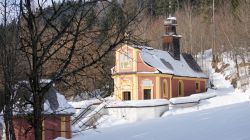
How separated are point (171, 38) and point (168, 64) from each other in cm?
431

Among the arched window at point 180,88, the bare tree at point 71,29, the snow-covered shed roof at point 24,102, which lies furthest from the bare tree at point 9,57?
the arched window at point 180,88

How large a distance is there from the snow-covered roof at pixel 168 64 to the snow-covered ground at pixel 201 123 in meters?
2.98

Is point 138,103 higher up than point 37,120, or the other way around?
point 37,120

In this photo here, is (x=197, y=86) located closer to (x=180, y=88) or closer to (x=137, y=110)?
(x=180, y=88)

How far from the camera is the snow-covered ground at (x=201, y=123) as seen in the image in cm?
1418

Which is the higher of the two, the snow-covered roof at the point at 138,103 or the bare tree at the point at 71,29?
the bare tree at the point at 71,29

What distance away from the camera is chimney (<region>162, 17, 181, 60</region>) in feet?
142

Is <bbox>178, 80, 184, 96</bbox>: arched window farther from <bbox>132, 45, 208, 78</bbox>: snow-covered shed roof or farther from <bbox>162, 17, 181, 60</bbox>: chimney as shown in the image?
<bbox>162, 17, 181, 60</bbox>: chimney

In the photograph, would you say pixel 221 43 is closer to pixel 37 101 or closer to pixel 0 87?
pixel 0 87

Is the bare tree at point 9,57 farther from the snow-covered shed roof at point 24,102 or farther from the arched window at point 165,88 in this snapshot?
the arched window at point 165,88

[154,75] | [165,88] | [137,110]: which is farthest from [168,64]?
[137,110]

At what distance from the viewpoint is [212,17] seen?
206ft

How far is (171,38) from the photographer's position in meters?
44.0

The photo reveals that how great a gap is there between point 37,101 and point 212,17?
193 feet
